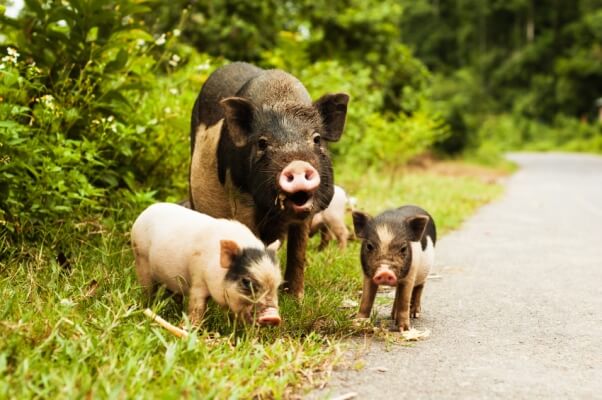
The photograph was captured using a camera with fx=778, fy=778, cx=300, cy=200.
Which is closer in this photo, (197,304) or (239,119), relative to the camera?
(197,304)

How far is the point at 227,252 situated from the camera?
376cm

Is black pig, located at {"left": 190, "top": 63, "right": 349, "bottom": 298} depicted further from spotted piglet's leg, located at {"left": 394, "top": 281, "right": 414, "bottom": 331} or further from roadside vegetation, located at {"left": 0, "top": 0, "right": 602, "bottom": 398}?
spotted piglet's leg, located at {"left": 394, "top": 281, "right": 414, "bottom": 331}

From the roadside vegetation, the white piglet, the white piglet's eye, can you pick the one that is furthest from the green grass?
the white piglet

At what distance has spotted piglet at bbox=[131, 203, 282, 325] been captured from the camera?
146 inches

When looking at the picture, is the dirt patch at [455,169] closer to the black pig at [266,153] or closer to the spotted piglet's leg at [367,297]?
the black pig at [266,153]

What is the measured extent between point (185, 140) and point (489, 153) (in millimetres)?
20014

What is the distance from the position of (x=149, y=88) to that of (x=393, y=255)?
2887mm

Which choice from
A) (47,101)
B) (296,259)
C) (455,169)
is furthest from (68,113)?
(455,169)

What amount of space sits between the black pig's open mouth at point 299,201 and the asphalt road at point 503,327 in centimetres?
77

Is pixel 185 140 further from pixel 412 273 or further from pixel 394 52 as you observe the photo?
pixel 394 52

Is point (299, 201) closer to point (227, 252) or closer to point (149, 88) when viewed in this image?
point (227, 252)

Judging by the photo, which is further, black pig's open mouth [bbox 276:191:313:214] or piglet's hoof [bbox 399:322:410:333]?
piglet's hoof [bbox 399:322:410:333]

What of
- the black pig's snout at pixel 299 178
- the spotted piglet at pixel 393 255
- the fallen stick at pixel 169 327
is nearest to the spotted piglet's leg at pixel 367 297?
the spotted piglet at pixel 393 255

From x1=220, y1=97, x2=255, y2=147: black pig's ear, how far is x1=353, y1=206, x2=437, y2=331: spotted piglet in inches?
31.3
